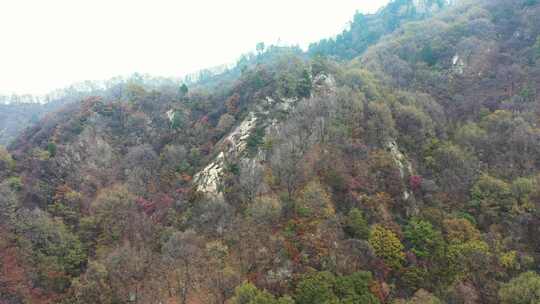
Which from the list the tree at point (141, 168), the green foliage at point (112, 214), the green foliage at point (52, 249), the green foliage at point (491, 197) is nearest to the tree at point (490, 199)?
the green foliage at point (491, 197)

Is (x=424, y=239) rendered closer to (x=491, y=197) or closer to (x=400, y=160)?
(x=491, y=197)

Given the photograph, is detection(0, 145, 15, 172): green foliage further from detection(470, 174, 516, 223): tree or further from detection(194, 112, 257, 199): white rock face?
detection(470, 174, 516, 223): tree

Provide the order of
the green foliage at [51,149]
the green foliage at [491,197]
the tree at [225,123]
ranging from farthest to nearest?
the tree at [225,123] → the green foliage at [51,149] → the green foliage at [491,197]

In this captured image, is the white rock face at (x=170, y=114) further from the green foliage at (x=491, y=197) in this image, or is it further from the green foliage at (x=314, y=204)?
the green foliage at (x=491, y=197)

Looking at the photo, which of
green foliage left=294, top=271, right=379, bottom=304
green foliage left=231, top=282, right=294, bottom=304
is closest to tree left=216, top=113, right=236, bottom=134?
green foliage left=294, top=271, right=379, bottom=304

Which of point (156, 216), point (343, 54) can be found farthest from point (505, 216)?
point (343, 54)

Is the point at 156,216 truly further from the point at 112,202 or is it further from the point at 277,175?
the point at 277,175
